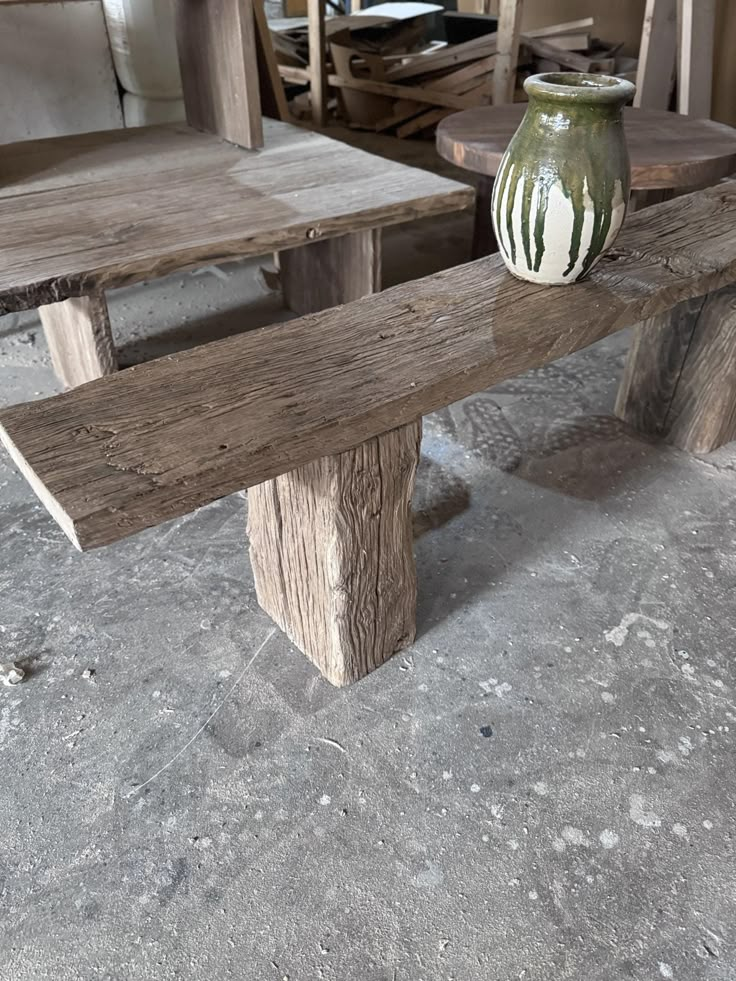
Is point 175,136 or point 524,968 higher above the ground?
point 175,136

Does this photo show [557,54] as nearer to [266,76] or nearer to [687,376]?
[266,76]

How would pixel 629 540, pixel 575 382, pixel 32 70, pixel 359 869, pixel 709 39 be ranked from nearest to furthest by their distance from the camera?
pixel 359 869, pixel 629 540, pixel 575 382, pixel 32 70, pixel 709 39

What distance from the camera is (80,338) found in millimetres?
1970

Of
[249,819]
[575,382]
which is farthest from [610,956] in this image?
[575,382]

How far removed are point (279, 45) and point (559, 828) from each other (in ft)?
17.8

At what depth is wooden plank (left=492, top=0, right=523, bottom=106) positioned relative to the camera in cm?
372

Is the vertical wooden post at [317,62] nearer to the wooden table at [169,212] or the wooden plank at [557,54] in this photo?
the wooden plank at [557,54]

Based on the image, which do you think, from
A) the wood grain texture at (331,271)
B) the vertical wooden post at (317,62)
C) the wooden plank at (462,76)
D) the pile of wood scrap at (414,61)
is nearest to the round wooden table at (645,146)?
the wood grain texture at (331,271)

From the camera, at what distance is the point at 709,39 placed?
330 cm

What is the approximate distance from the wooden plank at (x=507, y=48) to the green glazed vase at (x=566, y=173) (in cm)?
270

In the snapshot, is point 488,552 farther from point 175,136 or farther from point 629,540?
point 175,136

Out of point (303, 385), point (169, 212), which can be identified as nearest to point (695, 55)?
point (169, 212)

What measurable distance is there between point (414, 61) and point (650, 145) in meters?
2.96

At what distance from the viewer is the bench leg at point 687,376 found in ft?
6.17
